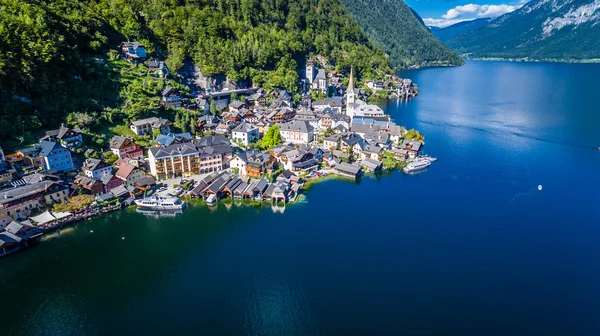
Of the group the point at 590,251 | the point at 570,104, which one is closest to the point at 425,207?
the point at 590,251

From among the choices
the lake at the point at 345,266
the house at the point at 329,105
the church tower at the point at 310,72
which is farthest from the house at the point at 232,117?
the church tower at the point at 310,72

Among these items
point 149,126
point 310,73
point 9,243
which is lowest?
point 9,243

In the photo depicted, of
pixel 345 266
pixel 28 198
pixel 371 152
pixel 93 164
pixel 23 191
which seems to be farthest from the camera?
pixel 371 152

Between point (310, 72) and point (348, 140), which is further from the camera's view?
point (310, 72)

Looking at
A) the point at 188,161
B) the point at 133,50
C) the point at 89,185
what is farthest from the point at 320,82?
the point at 89,185

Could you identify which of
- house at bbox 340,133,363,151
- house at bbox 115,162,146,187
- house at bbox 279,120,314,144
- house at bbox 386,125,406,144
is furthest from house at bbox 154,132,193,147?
house at bbox 386,125,406,144

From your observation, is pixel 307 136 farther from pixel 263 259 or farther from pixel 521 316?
pixel 521 316

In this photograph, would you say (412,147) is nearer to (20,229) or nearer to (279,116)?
(279,116)

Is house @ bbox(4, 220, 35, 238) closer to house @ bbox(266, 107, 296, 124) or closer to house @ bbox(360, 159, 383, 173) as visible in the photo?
house @ bbox(360, 159, 383, 173)
